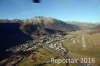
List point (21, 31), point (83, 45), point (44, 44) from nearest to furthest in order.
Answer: point (83, 45)
point (44, 44)
point (21, 31)

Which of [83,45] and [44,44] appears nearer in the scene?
[83,45]

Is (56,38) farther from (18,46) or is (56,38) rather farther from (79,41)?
(18,46)

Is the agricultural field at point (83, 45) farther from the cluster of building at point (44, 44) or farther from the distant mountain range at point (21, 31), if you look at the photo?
the distant mountain range at point (21, 31)

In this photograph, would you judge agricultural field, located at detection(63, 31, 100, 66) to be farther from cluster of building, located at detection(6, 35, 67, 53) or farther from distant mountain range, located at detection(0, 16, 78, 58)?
distant mountain range, located at detection(0, 16, 78, 58)

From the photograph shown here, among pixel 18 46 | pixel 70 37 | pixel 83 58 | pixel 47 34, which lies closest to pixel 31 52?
pixel 18 46

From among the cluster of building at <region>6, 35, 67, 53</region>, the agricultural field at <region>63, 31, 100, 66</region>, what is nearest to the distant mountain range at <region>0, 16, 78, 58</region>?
the cluster of building at <region>6, 35, 67, 53</region>

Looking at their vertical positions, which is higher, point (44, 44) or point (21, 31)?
point (21, 31)

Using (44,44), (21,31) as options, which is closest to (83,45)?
(44,44)

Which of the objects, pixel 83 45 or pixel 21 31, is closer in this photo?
pixel 83 45

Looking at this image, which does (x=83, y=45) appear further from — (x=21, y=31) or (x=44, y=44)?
(x=21, y=31)

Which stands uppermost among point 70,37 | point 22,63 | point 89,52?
point 70,37

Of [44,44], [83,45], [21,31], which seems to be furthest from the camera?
[21,31]
